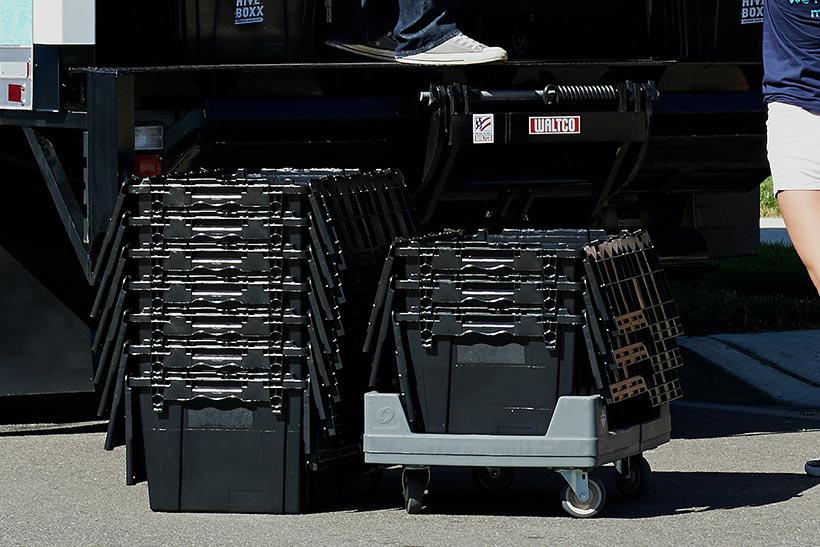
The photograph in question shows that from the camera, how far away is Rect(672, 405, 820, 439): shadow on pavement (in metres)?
7.03

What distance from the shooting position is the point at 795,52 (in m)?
5.98

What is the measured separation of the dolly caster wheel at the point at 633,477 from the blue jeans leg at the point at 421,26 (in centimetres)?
213

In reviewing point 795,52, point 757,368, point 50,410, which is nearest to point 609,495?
point 795,52

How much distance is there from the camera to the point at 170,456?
18.6ft

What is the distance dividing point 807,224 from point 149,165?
8.26ft

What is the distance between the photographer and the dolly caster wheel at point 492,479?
5.90 metres

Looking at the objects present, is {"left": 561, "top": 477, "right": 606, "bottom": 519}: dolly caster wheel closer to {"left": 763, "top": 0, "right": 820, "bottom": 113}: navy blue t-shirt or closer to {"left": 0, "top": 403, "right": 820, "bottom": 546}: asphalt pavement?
{"left": 0, "top": 403, "right": 820, "bottom": 546}: asphalt pavement

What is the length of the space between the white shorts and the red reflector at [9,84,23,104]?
279 centimetres

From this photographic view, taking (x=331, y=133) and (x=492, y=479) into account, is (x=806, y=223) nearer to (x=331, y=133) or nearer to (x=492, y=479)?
(x=492, y=479)

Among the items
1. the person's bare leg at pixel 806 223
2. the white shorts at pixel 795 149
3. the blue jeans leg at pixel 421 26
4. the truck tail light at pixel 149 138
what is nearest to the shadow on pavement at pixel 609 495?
the person's bare leg at pixel 806 223

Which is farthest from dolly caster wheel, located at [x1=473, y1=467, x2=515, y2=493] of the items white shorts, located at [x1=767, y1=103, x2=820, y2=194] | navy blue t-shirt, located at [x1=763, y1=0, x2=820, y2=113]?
navy blue t-shirt, located at [x1=763, y1=0, x2=820, y2=113]

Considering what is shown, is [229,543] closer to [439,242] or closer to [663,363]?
[439,242]

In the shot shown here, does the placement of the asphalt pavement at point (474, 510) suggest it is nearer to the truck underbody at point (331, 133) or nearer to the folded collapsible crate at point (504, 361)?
the folded collapsible crate at point (504, 361)

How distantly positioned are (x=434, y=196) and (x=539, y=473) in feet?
4.90
